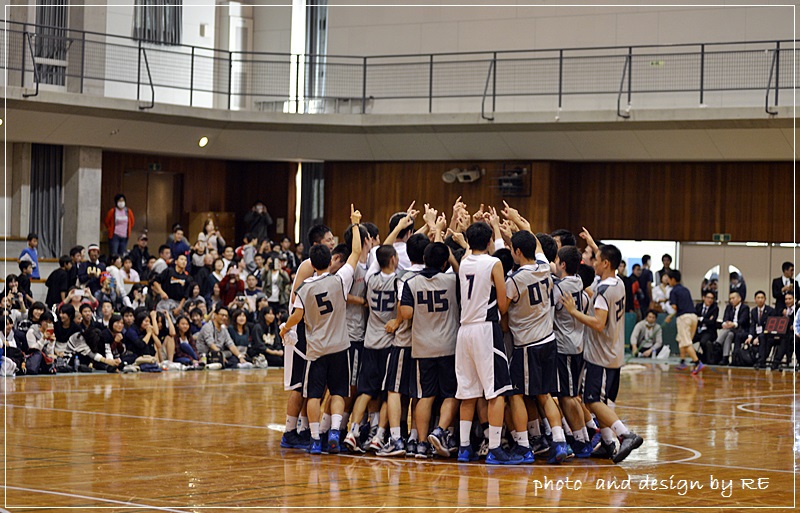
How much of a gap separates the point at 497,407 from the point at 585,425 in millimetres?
1095

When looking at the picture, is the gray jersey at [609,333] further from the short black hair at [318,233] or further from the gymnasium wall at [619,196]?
the gymnasium wall at [619,196]

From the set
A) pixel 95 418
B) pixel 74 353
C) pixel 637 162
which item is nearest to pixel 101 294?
pixel 74 353

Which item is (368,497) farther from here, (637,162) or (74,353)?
(637,162)

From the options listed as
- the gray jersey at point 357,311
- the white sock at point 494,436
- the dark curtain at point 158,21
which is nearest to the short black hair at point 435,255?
the gray jersey at point 357,311

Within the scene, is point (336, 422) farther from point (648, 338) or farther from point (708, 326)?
point (648, 338)

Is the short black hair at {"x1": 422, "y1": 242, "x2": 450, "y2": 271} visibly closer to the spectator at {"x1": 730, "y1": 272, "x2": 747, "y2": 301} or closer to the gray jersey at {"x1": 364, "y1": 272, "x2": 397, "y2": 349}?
the gray jersey at {"x1": 364, "y1": 272, "x2": 397, "y2": 349}

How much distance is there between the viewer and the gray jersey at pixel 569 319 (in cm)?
926

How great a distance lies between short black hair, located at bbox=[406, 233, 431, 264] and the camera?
9.18 m

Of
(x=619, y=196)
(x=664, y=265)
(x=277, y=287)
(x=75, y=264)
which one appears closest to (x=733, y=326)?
(x=664, y=265)

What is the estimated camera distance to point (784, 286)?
20.7 metres

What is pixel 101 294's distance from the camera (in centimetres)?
1822

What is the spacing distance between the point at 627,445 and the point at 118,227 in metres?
16.6

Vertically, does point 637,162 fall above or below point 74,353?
above

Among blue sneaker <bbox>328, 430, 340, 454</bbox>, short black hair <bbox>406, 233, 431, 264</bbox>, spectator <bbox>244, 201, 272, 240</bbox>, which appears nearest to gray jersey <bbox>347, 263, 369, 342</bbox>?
short black hair <bbox>406, 233, 431, 264</bbox>
